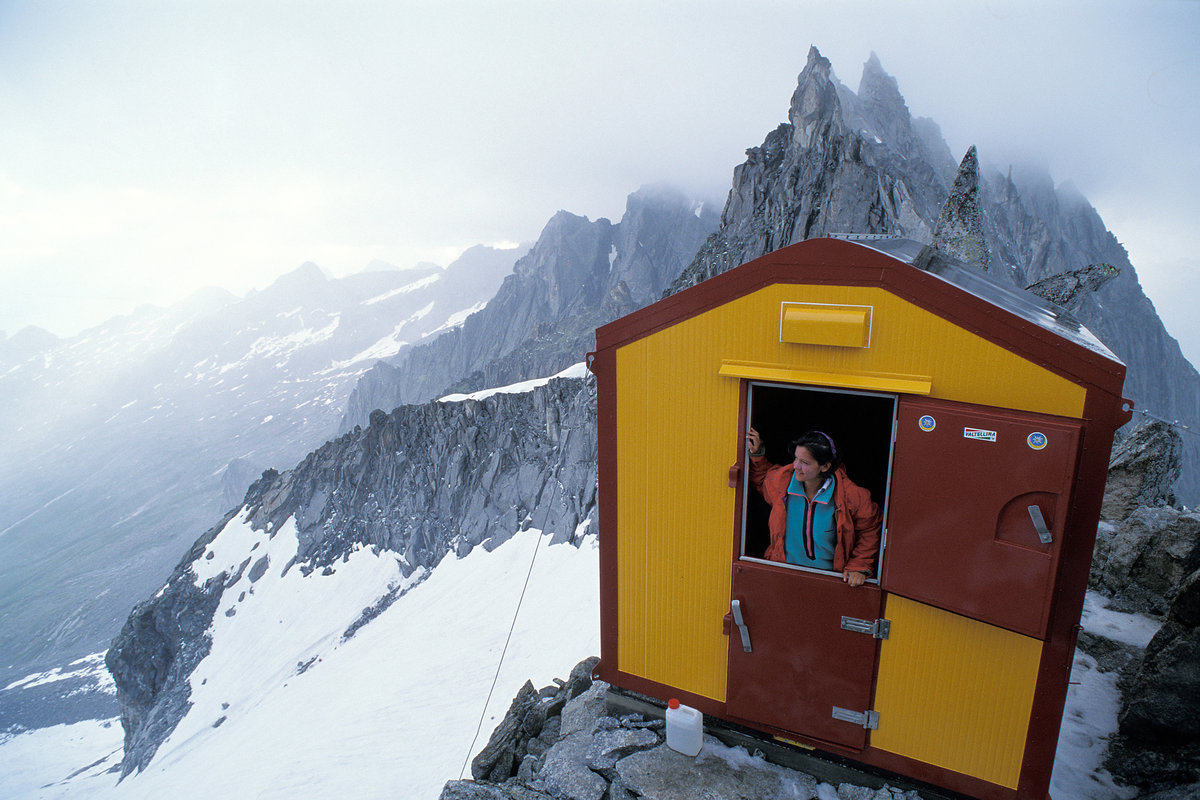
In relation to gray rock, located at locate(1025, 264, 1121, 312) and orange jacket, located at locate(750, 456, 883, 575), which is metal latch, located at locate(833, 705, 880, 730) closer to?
orange jacket, located at locate(750, 456, 883, 575)

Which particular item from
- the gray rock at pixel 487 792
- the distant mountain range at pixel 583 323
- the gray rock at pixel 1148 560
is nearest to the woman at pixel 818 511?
the gray rock at pixel 487 792

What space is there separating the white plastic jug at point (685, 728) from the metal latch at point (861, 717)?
1.38 meters

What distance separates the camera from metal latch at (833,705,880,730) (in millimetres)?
5223

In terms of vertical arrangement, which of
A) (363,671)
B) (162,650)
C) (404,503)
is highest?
(404,503)

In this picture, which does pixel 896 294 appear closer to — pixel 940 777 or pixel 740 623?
pixel 740 623

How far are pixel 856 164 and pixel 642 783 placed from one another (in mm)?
33692

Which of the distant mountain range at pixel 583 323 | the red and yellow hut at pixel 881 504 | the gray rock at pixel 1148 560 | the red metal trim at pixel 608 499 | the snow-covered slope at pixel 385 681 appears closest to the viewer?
the red and yellow hut at pixel 881 504

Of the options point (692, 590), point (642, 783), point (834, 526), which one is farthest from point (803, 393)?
point (642, 783)

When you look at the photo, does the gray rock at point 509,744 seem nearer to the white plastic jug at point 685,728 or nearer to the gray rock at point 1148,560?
the white plastic jug at point 685,728

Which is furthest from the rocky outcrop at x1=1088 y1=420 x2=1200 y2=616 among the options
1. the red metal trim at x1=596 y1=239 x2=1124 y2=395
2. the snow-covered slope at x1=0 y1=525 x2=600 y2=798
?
the snow-covered slope at x1=0 y1=525 x2=600 y2=798

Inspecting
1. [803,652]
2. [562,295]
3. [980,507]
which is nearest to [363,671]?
[803,652]

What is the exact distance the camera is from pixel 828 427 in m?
6.16

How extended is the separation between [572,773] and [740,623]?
2519 mm

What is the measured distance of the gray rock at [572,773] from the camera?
5738mm
